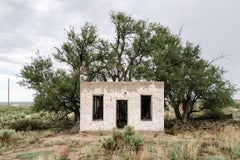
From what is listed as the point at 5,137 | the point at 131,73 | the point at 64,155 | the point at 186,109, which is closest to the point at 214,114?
the point at 186,109

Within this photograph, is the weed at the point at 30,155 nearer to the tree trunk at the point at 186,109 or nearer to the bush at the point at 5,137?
the bush at the point at 5,137

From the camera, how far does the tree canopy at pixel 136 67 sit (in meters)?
23.5

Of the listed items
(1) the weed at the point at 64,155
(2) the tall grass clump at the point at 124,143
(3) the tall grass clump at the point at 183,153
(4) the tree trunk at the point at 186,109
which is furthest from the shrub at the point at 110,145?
(4) the tree trunk at the point at 186,109

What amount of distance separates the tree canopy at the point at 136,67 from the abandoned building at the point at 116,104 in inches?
130

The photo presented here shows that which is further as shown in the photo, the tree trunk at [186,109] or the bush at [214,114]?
the bush at [214,114]

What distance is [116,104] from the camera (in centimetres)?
1934

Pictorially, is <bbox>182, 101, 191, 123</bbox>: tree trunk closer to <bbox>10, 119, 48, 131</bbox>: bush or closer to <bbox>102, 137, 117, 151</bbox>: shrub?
<bbox>10, 119, 48, 131</bbox>: bush

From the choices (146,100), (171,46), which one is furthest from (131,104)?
(171,46)

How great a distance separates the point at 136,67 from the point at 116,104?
575cm

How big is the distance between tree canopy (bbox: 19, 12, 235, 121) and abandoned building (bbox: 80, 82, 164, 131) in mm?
3292

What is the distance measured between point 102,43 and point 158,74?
5.25 m

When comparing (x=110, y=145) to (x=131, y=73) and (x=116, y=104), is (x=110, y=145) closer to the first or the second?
(x=116, y=104)

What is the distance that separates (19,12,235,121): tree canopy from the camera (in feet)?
77.2

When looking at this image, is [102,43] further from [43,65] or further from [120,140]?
[120,140]
